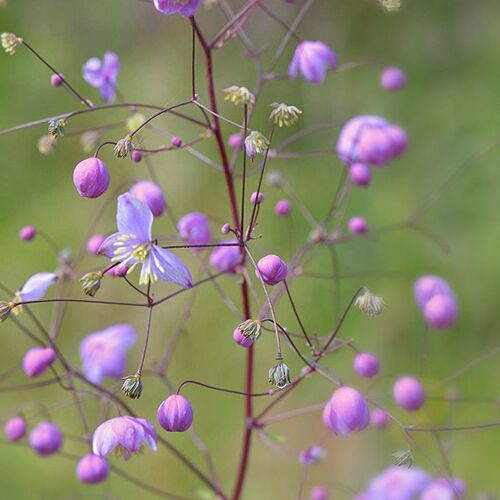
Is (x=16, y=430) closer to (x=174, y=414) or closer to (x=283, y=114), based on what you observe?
(x=174, y=414)

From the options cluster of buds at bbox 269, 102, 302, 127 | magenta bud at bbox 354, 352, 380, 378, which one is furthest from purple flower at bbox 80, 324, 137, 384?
cluster of buds at bbox 269, 102, 302, 127

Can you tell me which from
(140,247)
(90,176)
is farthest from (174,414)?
(90,176)

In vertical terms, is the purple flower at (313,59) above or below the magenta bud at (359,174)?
above

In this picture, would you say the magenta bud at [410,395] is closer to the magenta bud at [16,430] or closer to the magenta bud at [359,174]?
the magenta bud at [359,174]

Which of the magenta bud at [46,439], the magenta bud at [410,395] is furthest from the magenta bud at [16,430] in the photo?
the magenta bud at [410,395]

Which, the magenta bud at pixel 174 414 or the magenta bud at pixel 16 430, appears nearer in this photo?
the magenta bud at pixel 174 414
